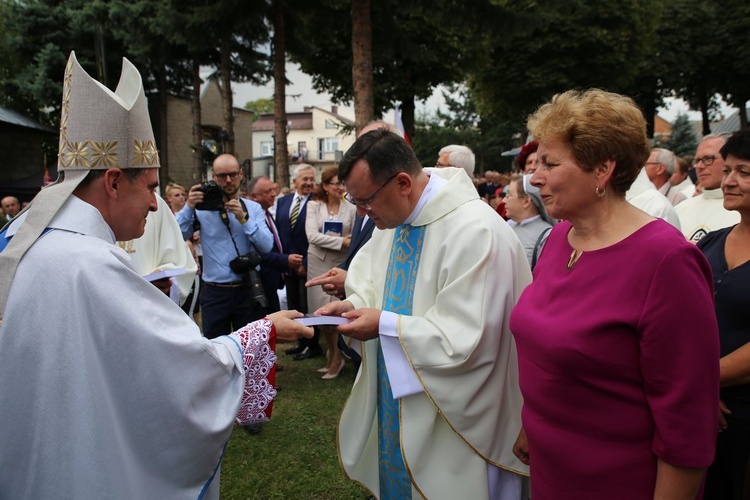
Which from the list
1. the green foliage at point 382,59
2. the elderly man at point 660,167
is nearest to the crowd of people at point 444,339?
the elderly man at point 660,167

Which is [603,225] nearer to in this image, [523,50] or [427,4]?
[427,4]

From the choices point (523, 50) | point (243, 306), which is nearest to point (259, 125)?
point (523, 50)

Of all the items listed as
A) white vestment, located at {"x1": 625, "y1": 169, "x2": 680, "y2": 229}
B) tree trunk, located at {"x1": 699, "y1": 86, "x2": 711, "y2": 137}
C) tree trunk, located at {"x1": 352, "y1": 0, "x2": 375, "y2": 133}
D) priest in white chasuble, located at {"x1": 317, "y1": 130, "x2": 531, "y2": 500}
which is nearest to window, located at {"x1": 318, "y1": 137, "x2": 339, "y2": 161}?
tree trunk, located at {"x1": 699, "y1": 86, "x2": 711, "y2": 137}

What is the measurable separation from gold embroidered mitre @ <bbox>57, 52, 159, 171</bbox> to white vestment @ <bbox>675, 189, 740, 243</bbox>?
130 inches

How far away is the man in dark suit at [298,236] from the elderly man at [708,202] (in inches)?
151

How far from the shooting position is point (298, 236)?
246 inches

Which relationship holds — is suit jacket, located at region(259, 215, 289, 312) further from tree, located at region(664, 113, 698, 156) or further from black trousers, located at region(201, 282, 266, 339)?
tree, located at region(664, 113, 698, 156)

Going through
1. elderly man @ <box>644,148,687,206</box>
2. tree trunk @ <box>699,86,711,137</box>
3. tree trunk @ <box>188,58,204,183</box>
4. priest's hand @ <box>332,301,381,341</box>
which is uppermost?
tree trunk @ <box>699,86,711,137</box>

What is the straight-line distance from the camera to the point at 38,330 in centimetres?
158

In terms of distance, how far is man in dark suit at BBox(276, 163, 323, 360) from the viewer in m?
6.25

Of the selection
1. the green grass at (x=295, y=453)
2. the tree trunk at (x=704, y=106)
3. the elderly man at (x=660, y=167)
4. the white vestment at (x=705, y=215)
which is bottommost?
the green grass at (x=295, y=453)

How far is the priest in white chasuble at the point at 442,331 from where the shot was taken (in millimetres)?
2176

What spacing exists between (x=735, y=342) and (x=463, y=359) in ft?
3.55

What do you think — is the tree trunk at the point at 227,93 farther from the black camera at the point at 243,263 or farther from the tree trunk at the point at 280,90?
the black camera at the point at 243,263
